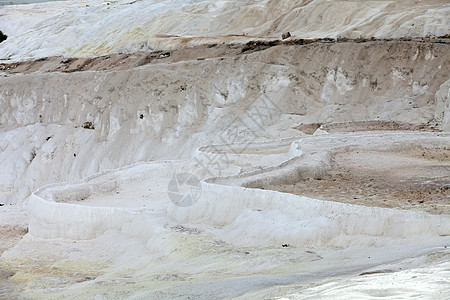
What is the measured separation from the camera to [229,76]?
967 inches

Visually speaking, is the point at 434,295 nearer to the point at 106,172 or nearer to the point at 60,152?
the point at 106,172

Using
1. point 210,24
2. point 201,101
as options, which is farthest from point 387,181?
point 210,24

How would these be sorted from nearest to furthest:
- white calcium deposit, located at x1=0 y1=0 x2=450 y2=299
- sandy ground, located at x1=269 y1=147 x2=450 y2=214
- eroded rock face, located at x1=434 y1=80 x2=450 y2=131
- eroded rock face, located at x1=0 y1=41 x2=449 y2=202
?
white calcium deposit, located at x1=0 y1=0 x2=450 y2=299, sandy ground, located at x1=269 y1=147 x2=450 y2=214, eroded rock face, located at x1=434 y1=80 x2=450 y2=131, eroded rock face, located at x1=0 y1=41 x2=449 y2=202

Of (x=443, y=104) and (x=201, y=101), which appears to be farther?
(x=201, y=101)

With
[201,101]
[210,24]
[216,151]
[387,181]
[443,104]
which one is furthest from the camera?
[210,24]

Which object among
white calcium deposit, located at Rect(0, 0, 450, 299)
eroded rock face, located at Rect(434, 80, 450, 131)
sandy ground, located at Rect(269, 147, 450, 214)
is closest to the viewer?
white calcium deposit, located at Rect(0, 0, 450, 299)

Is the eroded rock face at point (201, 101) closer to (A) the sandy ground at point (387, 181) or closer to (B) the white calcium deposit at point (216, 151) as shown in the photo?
(B) the white calcium deposit at point (216, 151)

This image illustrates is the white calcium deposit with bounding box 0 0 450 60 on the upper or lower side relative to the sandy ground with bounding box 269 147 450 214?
upper

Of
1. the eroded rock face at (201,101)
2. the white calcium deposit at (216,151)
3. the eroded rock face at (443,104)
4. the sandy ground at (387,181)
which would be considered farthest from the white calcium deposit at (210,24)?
the sandy ground at (387,181)

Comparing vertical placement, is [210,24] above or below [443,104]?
above

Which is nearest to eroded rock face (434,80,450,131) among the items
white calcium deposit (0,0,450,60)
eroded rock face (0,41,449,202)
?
eroded rock face (0,41,449,202)

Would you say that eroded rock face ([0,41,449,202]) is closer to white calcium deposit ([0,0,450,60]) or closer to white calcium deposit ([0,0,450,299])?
white calcium deposit ([0,0,450,299])

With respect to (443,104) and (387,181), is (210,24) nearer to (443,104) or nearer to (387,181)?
(443,104)

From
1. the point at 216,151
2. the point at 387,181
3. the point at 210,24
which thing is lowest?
the point at 216,151
